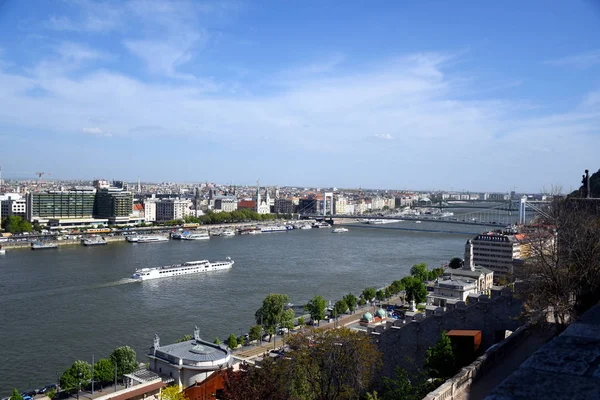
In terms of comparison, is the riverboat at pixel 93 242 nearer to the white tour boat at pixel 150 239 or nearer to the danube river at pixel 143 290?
the danube river at pixel 143 290

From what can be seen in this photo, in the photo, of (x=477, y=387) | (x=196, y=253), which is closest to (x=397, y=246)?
(x=196, y=253)

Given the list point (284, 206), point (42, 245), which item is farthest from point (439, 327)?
point (284, 206)

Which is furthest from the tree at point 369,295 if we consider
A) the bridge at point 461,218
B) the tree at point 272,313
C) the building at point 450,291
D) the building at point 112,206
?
the building at point 112,206

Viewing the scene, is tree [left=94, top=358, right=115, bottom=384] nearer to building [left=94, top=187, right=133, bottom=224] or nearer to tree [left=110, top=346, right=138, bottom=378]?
tree [left=110, top=346, right=138, bottom=378]

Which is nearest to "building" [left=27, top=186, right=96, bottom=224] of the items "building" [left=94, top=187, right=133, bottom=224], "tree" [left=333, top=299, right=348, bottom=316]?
"building" [left=94, top=187, right=133, bottom=224]

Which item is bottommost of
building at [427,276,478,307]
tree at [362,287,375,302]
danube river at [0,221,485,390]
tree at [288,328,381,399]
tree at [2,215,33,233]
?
danube river at [0,221,485,390]

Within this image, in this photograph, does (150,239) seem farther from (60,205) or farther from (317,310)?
(317,310)
